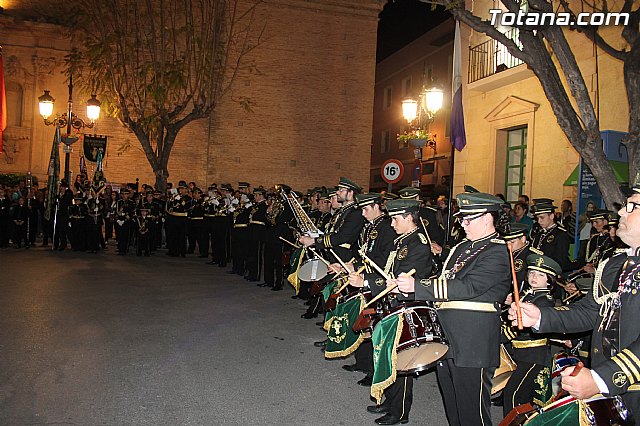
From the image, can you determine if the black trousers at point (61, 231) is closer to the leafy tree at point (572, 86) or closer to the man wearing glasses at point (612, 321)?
the leafy tree at point (572, 86)

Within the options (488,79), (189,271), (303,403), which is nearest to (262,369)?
(303,403)

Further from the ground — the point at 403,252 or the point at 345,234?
the point at 403,252

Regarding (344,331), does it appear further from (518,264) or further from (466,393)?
(466,393)

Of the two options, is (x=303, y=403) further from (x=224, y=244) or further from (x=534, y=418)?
(x=224, y=244)

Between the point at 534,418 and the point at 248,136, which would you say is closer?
the point at 534,418

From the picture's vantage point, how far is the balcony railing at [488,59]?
18141mm

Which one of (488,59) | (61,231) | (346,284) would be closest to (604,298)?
(346,284)

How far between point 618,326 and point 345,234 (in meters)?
5.75

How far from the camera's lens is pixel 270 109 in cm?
2906

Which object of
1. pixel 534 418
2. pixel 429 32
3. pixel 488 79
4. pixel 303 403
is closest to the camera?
pixel 534 418

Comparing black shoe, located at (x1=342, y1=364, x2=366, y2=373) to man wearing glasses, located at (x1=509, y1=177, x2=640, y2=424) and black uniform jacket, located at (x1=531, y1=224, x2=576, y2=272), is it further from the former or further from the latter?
man wearing glasses, located at (x1=509, y1=177, x2=640, y2=424)

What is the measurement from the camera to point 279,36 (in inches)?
1142

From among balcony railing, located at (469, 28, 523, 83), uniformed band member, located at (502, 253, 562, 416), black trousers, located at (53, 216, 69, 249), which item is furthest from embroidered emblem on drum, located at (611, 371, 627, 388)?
black trousers, located at (53, 216, 69, 249)

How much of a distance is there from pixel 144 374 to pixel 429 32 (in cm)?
3470
